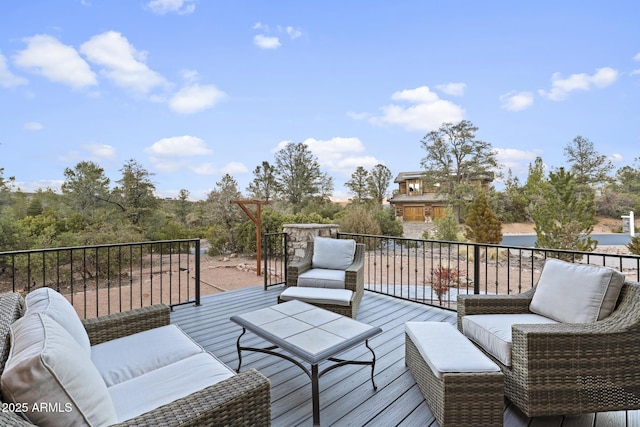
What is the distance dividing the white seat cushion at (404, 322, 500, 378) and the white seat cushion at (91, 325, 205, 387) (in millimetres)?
1343

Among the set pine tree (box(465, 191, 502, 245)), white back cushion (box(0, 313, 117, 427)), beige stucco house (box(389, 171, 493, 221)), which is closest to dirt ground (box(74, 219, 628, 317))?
white back cushion (box(0, 313, 117, 427))

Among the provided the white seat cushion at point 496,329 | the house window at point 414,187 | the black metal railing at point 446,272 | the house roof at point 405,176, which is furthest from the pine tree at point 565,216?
the house roof at point 405,176

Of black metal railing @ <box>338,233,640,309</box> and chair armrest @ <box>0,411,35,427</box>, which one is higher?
chair armrest @ <box>0,411,35,427</box>

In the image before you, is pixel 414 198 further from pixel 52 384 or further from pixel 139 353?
pixel 52 384

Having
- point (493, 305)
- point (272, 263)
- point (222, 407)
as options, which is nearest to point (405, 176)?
point (272, 263)

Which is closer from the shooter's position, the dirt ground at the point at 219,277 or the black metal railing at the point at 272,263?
the black metal railing at the point at 272,263

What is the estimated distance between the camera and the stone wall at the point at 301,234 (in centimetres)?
505

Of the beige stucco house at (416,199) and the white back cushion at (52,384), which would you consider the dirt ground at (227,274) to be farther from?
the beige stucco house at (416,199)

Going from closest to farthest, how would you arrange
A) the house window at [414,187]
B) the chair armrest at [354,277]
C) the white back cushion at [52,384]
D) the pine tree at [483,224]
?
the white back cushion at [52,384] → the chair armrest at [354,277] → the pine tree at [483,224] → the house window at [414,187]

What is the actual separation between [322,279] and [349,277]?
1.13 ft

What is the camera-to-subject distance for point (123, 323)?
2.00 m

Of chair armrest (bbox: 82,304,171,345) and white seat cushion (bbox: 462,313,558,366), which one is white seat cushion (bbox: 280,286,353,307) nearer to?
white seat cushion (bbox: 462,313,558,366)

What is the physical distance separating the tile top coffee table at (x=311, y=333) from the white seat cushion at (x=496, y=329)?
0.74 m

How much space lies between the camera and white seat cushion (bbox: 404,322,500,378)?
5.35 ft
